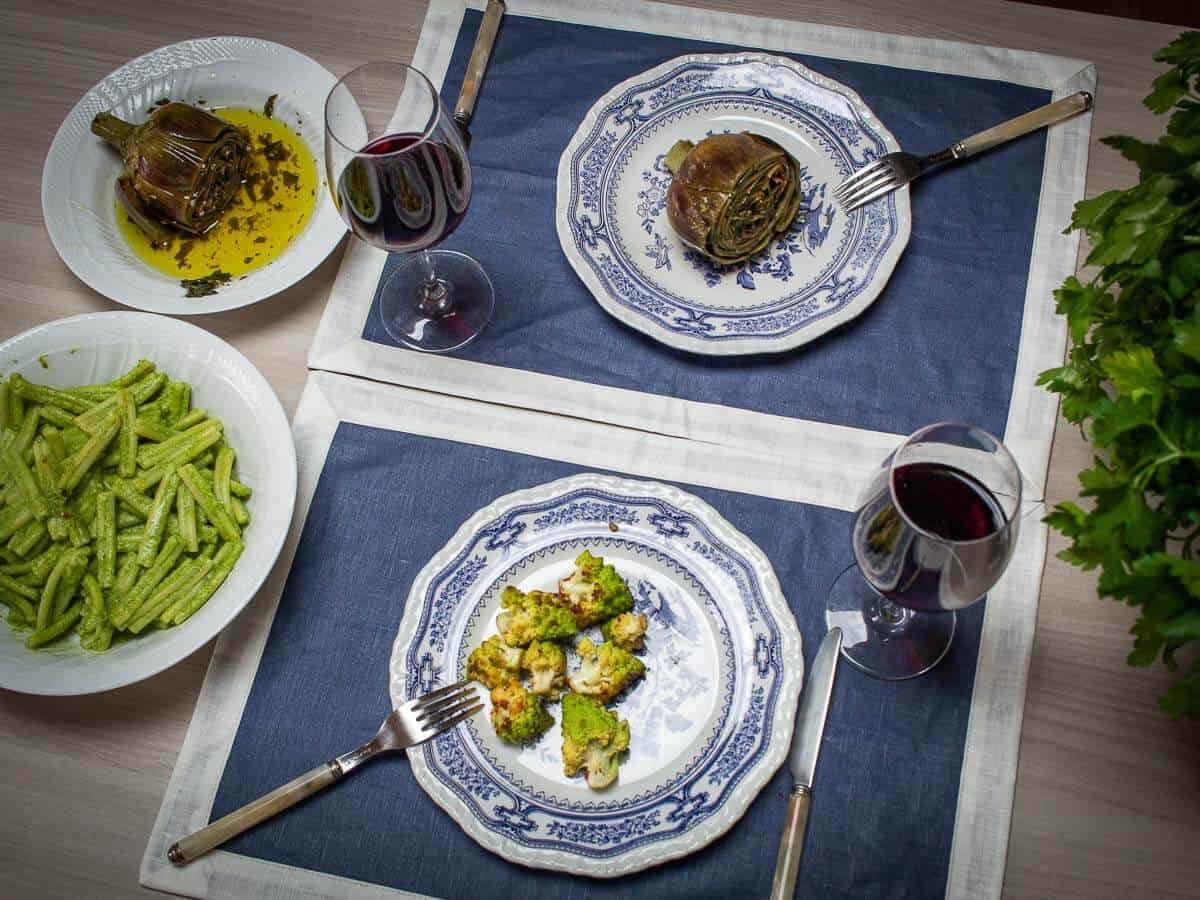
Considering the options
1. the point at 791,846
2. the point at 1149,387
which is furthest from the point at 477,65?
the point at 791,846

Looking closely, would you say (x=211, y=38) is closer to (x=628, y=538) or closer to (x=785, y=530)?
(x=628, y=538)

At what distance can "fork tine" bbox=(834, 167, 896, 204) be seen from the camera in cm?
129

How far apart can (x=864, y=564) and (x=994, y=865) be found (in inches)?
13.8

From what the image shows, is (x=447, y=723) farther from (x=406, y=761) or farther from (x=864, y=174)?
(x=864, y=174)

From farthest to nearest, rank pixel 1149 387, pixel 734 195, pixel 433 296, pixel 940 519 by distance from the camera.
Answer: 1. pixel 433 296
2. pixel 734 195
3. pixel 940 519
4. pixel 1149 387

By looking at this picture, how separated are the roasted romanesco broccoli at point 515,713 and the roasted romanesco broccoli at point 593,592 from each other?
10cm

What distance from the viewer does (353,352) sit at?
130 centimetres

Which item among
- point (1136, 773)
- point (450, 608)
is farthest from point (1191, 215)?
point (450, 608)

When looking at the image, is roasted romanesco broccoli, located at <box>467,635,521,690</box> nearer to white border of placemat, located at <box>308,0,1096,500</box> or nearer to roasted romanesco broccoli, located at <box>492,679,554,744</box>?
roasted romanesco broccoli, located at <box>492,679,554,744</box>

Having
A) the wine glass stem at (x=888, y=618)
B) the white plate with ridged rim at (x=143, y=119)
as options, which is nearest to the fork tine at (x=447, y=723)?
the wine glass stem at (x=888, y=618)

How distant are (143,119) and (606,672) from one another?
99cm

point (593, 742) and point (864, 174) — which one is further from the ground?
point (864, 174)

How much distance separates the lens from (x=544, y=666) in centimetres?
106

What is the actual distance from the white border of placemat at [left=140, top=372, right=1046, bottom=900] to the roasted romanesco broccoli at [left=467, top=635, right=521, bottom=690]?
0.67ft
